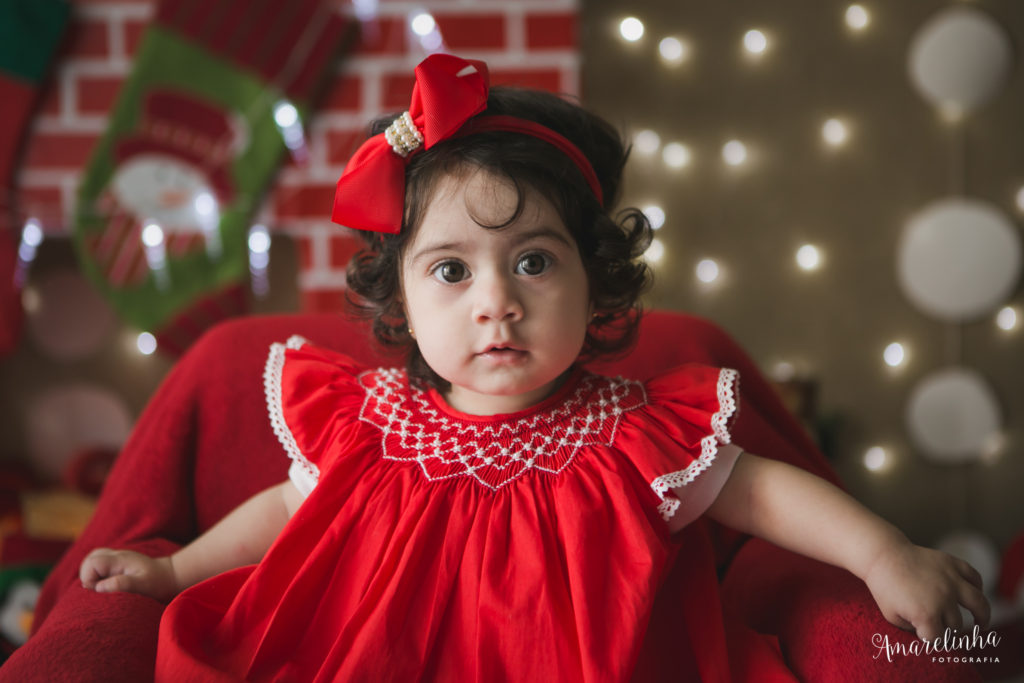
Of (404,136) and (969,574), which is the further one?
(404,136)

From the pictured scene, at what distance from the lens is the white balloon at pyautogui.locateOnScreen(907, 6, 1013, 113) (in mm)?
2025

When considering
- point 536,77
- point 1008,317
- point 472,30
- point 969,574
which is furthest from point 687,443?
point 1008,317

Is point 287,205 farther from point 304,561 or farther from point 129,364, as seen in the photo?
point 304,561

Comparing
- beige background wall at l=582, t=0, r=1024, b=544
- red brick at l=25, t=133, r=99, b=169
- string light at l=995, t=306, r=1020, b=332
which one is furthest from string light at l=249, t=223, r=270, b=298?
string light at l=995, t=306, r=1020, b=332

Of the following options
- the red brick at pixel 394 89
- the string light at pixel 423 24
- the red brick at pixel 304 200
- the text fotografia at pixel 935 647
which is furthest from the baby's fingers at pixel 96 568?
the string light at pixel 423 24

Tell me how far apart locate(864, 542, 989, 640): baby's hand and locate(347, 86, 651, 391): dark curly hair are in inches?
16.5

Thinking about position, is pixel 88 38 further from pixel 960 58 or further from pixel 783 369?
pixel 960 58

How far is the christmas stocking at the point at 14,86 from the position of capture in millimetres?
1879

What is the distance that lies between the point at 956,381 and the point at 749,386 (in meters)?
1.39

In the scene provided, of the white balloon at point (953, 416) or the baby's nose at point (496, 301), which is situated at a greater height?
the baby's nose at point (496, 301)

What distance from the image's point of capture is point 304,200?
2.00m

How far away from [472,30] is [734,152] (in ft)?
2.72

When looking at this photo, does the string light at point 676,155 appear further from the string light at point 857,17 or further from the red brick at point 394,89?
the red brick at point 394,89

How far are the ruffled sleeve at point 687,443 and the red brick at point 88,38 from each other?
189 centimetres
